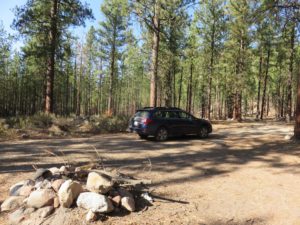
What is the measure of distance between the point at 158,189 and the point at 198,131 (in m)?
10.0

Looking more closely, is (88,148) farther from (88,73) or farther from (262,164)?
(88,73)

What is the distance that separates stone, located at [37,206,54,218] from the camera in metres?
6.06

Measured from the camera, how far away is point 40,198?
6.34 m

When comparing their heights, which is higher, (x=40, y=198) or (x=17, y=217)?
(x=40, y=198)

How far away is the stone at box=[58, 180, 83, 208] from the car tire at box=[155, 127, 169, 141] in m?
9.60

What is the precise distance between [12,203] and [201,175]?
5.06 m

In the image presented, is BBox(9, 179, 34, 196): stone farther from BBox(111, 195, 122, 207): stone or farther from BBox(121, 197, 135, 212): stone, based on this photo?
BBox(121, 197, 135, 212): stone

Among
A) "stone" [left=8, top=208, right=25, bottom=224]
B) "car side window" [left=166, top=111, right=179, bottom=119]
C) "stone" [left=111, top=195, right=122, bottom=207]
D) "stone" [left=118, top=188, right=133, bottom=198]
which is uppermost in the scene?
"car side window" [left=166, top=111, right=179, bottom=119]

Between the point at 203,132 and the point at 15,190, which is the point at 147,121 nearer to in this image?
the point at 203,132

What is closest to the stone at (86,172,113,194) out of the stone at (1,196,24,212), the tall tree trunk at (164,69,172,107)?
the stone at (1,196,24,212)

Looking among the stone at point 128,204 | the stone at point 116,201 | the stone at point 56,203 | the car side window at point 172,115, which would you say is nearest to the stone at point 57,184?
the stone at point 56,203

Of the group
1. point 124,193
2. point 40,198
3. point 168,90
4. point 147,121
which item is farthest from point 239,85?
point 40,198

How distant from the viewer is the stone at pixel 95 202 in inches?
234

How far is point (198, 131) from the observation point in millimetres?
17172
